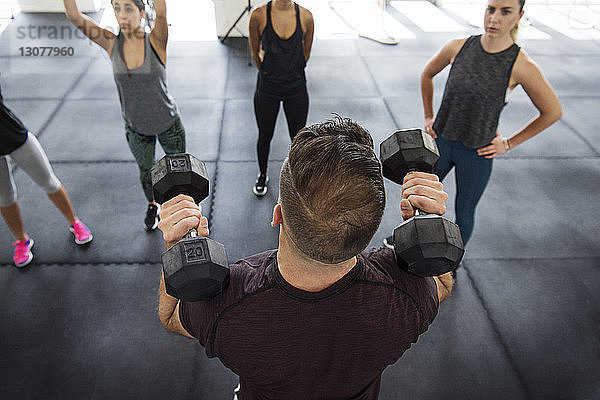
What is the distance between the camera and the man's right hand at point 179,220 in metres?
0.99

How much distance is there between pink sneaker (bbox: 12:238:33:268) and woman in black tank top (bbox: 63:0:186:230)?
0.93m

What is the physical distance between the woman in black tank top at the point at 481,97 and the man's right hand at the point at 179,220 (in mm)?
1518

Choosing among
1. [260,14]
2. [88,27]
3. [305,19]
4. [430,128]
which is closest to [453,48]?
[430,128]

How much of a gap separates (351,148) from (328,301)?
31 cm

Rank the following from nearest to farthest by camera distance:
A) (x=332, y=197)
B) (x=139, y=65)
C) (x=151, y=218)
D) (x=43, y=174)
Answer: (x=332, y=197) → (x=139, y=65) → (x=43, y=174) → (x=151, y=218)

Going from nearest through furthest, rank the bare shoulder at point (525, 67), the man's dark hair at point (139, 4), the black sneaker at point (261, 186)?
the bare shoulder at point (525, 67) < the man's dark hair at point (139, 4) < the black sneaker at point (261, 186)

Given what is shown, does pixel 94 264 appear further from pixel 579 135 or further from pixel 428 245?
pixel 579 135

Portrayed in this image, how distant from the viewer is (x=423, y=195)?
105 cm

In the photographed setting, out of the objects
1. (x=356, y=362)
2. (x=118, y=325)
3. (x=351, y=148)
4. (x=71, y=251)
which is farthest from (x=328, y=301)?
(x=71, y=251)

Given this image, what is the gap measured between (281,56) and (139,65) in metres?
0.80

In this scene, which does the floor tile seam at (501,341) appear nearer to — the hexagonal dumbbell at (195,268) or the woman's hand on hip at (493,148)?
the woman's hand on hip at (493,148)

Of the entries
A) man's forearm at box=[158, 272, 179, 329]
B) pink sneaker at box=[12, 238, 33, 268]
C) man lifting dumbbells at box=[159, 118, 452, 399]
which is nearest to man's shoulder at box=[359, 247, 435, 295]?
man lifting dumbbells at box=[159, 118, 452, 399]

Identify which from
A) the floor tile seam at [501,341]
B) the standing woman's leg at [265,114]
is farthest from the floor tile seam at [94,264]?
the floor tile seam at [501,341]

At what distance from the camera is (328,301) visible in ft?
2.78
